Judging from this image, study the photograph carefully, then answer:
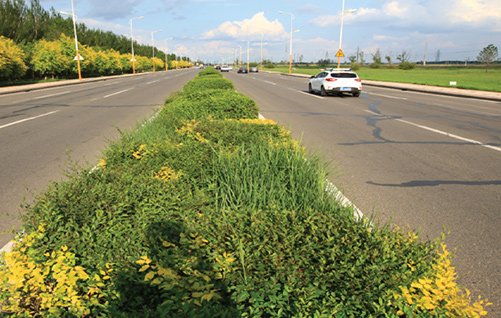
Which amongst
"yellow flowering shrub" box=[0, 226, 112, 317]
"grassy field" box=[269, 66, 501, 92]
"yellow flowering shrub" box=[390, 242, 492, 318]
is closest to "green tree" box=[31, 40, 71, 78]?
"grassy field" box=[269, 66, 501, 92]

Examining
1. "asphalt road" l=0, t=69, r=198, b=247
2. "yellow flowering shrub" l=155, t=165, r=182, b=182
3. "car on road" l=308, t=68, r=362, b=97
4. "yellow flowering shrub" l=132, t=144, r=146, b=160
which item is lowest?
"asphalt road" l=0, t=69, r=198, b=247

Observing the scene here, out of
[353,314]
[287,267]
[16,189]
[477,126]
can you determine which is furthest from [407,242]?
[477,126]

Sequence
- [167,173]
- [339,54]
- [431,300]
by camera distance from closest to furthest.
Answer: [431,300] < [167,173] < [339,54]

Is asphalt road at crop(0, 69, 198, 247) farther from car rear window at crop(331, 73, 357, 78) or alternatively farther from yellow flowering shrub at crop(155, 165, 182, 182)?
car rear window at crop(331, 73, 357, 78)

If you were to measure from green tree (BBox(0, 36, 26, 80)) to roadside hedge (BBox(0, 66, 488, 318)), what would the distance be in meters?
27.8

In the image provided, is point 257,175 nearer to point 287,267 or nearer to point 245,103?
point 287,267

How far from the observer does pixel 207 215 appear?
8.42 feet

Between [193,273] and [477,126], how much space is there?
11449 mm

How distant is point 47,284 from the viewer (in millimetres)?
2320

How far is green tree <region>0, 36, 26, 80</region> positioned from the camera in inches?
972

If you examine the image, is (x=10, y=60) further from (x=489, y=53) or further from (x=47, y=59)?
(x=489, y=53)

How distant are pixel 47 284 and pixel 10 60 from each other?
2927cm

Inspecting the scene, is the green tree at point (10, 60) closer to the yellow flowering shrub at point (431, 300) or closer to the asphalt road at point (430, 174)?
the asphalt road at point (430, 174)

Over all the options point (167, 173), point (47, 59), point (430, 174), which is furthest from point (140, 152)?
point (47, 59)
